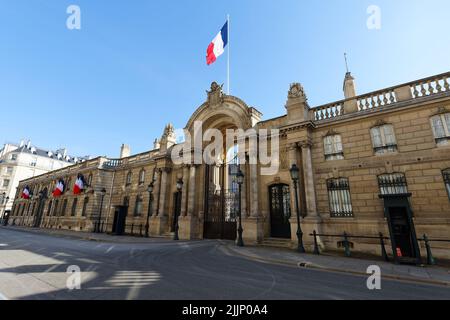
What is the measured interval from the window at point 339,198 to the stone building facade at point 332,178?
6cm

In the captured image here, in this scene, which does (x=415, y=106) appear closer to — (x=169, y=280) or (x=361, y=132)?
(x=361, y=132)

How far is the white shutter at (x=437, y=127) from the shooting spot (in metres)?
11.6

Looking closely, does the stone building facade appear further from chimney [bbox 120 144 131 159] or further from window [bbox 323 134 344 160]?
chimney [bbox 120 144 131 159]

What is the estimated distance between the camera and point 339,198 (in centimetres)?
1373

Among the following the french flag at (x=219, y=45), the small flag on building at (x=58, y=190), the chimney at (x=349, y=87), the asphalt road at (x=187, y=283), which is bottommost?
the asphalt road at (x=187, y=283)

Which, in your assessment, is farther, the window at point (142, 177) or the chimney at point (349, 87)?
the window at point (142, 177)

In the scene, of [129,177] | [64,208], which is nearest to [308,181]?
[129,177]

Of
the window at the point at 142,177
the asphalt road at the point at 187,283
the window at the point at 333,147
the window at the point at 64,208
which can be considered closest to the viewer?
the asphalt road at the point at 187,283

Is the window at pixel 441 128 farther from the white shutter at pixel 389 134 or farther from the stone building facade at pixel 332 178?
the white shutter at pixel 389 134

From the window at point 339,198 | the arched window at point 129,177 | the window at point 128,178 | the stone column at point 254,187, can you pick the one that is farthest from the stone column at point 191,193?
the window at point 339,198

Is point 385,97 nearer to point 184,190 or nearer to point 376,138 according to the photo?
point 376,138

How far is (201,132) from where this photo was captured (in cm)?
2164

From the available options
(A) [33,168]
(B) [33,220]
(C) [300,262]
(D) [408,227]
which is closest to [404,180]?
(D) [408,227]
